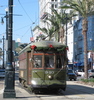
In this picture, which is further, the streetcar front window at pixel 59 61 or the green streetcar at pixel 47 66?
the streetcar front window at pixel 59 61

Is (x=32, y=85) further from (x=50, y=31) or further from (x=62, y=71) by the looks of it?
(x=50, y=31)

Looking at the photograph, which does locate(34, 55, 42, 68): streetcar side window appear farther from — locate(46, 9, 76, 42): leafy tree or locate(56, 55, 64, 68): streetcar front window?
locate(46, 9, 76, 42): leafy tree

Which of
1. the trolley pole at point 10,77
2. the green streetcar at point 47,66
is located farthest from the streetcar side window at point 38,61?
the trolley pole at point 10,77

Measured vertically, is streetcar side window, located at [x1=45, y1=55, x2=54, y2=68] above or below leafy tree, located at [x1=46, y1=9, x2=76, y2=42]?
below

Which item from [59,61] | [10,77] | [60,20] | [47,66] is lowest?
[10,77]

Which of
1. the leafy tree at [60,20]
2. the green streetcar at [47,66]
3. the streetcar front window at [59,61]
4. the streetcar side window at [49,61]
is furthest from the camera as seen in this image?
the leafy tree at [60,20]

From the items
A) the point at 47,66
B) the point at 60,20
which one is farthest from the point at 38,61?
the point at 60,20

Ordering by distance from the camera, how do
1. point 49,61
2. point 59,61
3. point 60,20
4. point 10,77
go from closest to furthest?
point 10,77 < point 49,61 < point 59,61 < point 60,20

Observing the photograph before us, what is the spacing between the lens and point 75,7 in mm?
33781

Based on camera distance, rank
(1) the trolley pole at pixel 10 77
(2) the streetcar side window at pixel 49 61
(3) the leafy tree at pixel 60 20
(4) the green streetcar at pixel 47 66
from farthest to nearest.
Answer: (3) the leafy tree at pixel 60 20 → (2) the streetcar side window at pixel 49 61 → (4) the green streetcar at pixel 47 66 → (1) the trolley pole at pixel 10 77

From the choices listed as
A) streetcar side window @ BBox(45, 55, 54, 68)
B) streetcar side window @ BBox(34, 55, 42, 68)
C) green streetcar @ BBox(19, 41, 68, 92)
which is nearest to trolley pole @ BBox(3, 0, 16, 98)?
green streetcar @ BBox(19, 41, 68, 92)

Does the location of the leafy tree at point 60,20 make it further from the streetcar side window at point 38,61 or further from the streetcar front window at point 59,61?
the streetcar side window at point 38,61

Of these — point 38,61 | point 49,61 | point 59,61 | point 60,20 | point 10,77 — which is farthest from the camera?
point 60,20

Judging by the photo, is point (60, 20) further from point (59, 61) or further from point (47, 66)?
point (47, 66)
